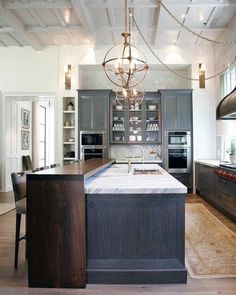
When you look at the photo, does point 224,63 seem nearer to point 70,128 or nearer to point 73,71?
point 73,71

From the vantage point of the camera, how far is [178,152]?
24.0 feet

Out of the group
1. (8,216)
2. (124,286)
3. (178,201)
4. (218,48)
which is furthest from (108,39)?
(124,286)

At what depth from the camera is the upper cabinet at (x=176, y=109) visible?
7324 mm

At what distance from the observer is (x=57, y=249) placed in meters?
2.46

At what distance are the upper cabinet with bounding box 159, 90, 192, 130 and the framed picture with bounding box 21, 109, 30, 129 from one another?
4.30m

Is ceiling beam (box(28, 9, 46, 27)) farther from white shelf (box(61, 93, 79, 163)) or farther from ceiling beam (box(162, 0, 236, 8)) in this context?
ceiling beam (box(162, 0, 236, 8))

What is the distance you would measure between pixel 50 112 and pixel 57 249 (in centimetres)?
937

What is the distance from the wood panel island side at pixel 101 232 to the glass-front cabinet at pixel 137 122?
4985mm

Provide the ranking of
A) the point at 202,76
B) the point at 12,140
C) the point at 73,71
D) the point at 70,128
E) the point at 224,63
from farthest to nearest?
the point at 12,140
the point at 70,128
the point at 73,71
the point at 202,76
the point at 224,63

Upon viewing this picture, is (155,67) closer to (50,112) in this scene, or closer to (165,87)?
(165,87)

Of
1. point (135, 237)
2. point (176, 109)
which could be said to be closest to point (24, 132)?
point (176, 109)

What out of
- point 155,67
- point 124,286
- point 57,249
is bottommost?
point 124,286

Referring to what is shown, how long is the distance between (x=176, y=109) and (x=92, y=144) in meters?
2.35

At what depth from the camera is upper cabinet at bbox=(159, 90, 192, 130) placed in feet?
24.0
